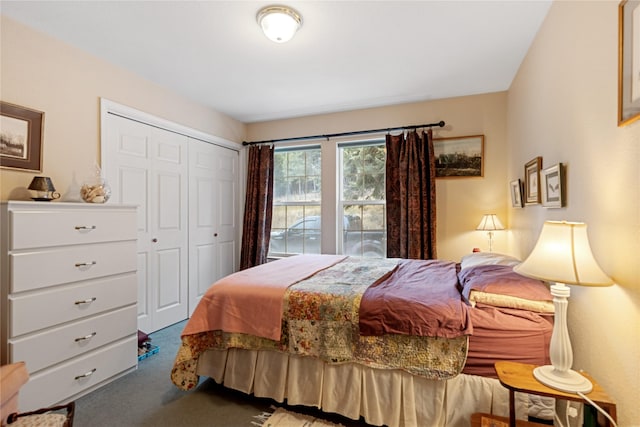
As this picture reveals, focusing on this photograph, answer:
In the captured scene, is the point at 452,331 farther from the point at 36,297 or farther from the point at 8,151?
the point at 8,151

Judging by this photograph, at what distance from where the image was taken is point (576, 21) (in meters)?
1.52

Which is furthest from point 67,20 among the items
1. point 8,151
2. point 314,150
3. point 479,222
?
point 479,222

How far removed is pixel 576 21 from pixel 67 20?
313cm

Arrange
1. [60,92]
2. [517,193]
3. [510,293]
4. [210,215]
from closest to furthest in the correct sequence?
1. [510,293]
2. [60,92]
3. [517,193]
4. [210,215]

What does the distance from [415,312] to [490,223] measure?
6.25 feet

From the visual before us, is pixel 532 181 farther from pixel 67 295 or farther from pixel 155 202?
pixel 155 202

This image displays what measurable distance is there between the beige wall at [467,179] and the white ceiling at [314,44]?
5.9 inches

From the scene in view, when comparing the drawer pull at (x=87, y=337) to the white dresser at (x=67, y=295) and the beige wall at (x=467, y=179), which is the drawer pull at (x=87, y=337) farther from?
the beige wall at (x=467, y=179)

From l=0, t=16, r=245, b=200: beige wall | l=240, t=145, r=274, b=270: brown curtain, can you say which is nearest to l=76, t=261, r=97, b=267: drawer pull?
l=0, t=16, r=245, b=200: beige wall

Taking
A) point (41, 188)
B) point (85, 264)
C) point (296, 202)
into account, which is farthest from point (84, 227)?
point (296, 202)

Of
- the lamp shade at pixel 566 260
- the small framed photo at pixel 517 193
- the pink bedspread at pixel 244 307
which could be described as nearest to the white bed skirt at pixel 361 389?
the pink bedspread at pixel 244 307

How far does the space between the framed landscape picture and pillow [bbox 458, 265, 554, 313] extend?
190 centimetres

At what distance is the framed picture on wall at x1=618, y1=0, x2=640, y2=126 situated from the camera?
39.6 inches

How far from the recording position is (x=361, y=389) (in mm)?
1646
